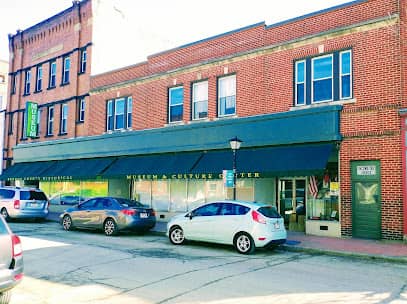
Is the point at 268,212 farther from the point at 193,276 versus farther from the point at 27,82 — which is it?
the point at 27,82

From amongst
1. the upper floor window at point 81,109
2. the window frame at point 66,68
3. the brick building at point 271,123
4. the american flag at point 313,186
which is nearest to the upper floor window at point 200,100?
the brick building at point 271,123

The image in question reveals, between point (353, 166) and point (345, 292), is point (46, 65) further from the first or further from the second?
point (345, 292)

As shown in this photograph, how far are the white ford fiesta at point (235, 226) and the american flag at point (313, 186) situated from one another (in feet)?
12.5

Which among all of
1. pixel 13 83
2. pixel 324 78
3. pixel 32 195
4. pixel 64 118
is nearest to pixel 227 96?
pixel 324 78

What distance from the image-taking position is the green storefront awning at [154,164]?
61.6 ft

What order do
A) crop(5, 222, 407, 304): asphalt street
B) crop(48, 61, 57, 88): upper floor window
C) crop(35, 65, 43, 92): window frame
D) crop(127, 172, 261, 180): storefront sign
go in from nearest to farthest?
crop(5, 222, 407, 304): asphalt street → crop(127, 172, 261, 180): storefront sign → crop(48, 61, 57, 88): upper floor window → crop(35, 65, 43, 92): window frame

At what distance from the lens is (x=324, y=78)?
1589cm

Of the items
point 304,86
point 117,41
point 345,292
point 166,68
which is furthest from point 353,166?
point 117,41

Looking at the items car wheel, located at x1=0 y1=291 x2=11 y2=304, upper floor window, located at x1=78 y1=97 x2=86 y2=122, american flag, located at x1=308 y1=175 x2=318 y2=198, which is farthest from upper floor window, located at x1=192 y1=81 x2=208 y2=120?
car wheel, located at x1=0 y1=291 x2=11 y2=304

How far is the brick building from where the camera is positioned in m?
14.2

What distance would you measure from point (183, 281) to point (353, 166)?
352 inches

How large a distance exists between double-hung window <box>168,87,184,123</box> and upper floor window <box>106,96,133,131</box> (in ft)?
9.63

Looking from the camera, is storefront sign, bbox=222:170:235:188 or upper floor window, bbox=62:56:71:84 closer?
storefront sign, bbox=222:170:235:188

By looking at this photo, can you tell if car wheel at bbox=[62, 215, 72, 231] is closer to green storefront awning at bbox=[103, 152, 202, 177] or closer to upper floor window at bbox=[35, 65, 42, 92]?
green storefront awning at bbox=[103, 152, 202, 177]
